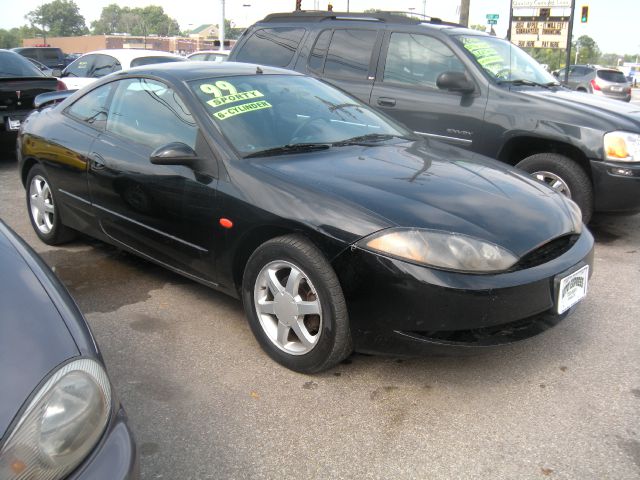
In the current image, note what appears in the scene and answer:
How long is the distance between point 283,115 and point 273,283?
1.14 metres

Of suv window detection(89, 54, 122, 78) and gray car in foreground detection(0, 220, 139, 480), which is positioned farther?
suv window detection(89, 54, 122, 78)

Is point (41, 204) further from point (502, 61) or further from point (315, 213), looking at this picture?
point (502, 61)

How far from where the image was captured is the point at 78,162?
4.14m

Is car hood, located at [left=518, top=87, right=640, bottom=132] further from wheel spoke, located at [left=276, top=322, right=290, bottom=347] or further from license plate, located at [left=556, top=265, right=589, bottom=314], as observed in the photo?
wheel spoke, located at [left=276, top=322, right=290, bottom=347]

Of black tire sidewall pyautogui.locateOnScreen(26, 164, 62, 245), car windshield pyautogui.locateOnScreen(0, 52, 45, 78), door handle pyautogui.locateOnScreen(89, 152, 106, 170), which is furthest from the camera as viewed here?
car windshield pyautogui.locateOnScreen(0, 52, 45, 78)

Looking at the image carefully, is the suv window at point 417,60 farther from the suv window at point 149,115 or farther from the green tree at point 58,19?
the green tree at point 58,19

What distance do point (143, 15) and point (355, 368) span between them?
14242 cm

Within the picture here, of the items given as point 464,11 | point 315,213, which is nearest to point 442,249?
point 315,213

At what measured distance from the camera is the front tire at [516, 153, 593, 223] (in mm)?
4949

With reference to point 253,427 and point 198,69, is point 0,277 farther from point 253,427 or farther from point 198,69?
point 198,69

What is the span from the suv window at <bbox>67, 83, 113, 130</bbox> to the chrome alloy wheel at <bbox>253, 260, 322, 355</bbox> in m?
1.86

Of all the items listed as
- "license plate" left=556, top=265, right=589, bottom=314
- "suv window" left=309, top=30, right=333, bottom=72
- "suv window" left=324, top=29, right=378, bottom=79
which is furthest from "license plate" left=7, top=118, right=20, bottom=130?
"license plate" left=556, top=265, right=589, bottom=314

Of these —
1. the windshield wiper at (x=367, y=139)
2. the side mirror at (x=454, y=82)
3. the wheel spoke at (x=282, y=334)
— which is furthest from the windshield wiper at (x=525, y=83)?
the wheel spoke at (x=282, y=334)

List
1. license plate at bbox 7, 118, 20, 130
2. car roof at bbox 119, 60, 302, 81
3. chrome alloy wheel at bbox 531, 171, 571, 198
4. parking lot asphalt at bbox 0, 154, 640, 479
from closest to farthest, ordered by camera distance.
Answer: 1. parking lot asphalt at bbox 0, 154, 640, 479
2. car roof at bbox 119, 60, 302, 81
3. chrome alloy wheel at bbox 531, 171, 571, 198
4. license plate at bbox 7, 118, 20, 130
